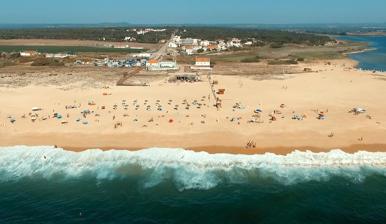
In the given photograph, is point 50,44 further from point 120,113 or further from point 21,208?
point 21,208

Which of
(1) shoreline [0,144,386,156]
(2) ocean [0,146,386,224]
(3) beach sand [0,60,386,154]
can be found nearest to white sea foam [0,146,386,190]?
(2) ocean [0,146,386,224]

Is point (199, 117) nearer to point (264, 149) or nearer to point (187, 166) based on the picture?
point (264, 149)

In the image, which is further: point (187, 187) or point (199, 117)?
point (199, 117)

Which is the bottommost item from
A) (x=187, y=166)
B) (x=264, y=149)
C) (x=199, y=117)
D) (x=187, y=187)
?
(x=187, y=187)

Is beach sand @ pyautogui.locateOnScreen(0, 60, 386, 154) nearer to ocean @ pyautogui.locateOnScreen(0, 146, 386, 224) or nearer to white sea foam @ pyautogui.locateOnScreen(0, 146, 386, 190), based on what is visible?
white sea foam @ pyautogui.locateOnScreen(0, 146, 386, 190)

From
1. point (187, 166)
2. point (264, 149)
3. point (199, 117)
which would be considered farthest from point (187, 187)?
point (199, 117)
